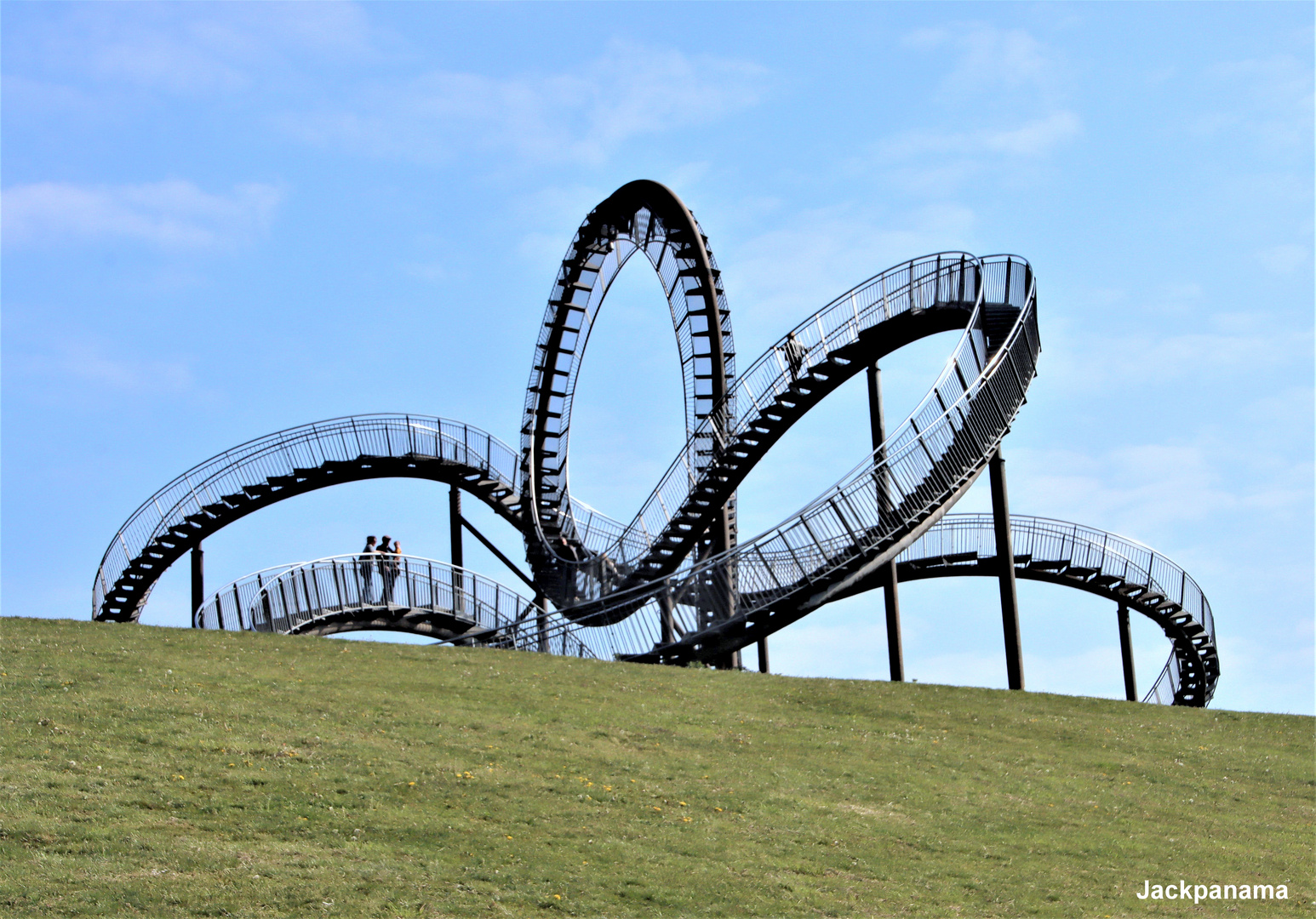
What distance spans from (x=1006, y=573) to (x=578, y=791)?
12993 mm

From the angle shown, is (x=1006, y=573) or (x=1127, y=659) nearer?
(x=1006, y=573)

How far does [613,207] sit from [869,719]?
85.6 ft

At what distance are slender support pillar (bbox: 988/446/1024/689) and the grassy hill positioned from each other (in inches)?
93.3

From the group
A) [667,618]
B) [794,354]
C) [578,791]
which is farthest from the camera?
[794,354]

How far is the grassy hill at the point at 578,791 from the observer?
14086mm

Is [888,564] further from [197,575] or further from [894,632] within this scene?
[197,575]

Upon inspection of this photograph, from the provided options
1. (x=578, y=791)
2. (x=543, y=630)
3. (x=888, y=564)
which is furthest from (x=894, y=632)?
(x=578, y=791)

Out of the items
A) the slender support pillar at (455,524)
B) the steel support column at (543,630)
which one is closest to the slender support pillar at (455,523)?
the slender support pillar at (455,524)

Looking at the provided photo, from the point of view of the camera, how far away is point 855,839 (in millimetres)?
16562

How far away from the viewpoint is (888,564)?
2903cm

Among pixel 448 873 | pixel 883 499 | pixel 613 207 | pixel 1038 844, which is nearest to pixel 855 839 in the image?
pixel 1038 844

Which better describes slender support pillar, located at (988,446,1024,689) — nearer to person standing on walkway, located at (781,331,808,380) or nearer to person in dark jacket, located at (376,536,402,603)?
person standing on walkway, located at (781,331,808,380)

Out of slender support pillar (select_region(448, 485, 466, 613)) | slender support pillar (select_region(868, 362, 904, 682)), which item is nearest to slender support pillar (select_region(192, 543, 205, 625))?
slender support pillar (select_region(448, 485, 466, 613))

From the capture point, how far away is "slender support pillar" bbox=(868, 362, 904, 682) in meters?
27.5
